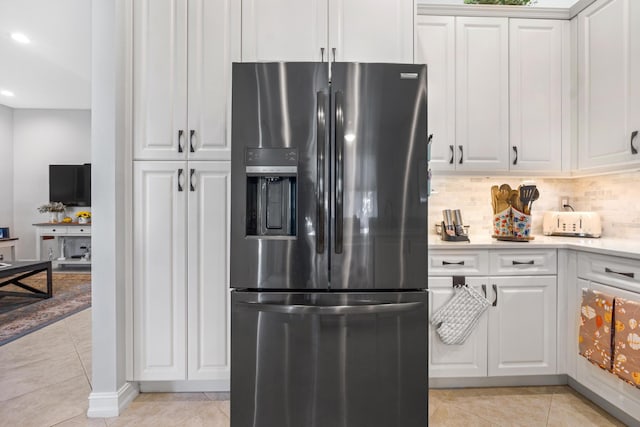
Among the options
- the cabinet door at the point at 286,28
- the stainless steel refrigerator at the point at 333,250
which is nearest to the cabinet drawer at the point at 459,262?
the stainless steel refrigerator at the point at 333,250

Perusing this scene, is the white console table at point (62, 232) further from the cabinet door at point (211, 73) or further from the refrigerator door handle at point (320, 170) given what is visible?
the refrigerator door handle at point (320, 170)

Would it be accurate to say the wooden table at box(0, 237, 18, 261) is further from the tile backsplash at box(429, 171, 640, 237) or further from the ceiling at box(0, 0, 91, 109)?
the tile backsplash at box(429, 171, 640, 237)

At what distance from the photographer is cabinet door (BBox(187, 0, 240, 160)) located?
6.61 ft

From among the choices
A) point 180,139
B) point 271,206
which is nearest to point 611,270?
point 271,206

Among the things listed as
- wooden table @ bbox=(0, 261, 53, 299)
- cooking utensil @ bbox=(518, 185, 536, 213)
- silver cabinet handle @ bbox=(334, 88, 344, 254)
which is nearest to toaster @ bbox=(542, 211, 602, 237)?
cooking utensil @ bbox=(518, 185, 536, 213)

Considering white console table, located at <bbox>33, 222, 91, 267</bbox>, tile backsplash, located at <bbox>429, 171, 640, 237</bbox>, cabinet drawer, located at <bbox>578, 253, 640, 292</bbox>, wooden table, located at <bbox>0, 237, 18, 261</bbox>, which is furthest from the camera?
white console table, located at <bbox>33, 222, 91, 267</bbox>

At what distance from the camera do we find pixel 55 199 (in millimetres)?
6348

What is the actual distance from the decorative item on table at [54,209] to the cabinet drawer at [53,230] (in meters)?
0.27

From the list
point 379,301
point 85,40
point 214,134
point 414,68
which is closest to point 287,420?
point 379,301

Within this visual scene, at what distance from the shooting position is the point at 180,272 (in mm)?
2023

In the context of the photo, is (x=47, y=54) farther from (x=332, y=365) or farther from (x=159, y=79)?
(x=332, y=365)

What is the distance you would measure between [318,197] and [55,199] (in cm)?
675

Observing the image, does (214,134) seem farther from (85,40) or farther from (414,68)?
(85,40)

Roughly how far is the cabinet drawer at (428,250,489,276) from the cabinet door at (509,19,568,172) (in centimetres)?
77
